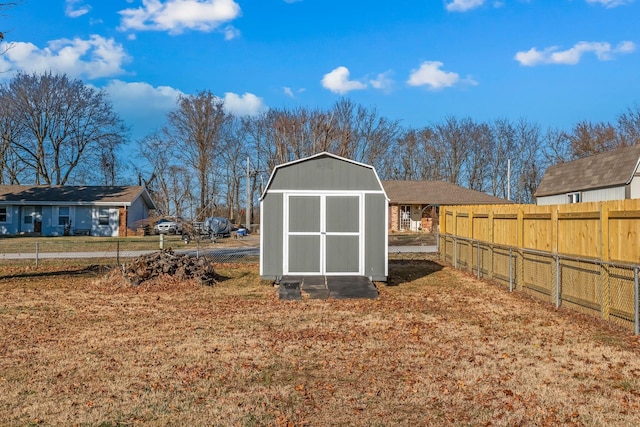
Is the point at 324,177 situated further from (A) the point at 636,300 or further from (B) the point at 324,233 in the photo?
(A) the point at 636,300

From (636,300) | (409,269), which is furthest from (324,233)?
(636,300)

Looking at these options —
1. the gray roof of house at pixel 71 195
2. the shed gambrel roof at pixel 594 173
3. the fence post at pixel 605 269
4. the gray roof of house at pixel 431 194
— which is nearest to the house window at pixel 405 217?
the gray roof of house at pixel 431 194

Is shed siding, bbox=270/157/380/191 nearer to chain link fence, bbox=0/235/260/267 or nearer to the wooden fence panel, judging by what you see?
the wooden fence panel

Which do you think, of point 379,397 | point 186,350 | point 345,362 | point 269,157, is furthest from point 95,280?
point 269,157

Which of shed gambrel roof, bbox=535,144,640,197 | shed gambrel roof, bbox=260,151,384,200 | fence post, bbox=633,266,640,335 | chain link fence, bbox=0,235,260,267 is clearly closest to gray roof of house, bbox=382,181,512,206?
shed gambrel roof, bbox=535,144,640,197

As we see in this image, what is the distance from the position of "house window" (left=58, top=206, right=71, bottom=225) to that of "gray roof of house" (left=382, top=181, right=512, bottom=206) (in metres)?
21.9

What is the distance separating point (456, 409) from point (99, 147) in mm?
48314

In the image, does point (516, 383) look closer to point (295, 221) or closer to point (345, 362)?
point (345, 362)

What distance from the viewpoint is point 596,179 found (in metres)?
23.6

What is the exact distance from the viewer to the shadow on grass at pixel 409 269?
1466 centimetres

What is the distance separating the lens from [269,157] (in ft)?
158

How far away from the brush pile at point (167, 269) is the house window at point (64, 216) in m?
24.8

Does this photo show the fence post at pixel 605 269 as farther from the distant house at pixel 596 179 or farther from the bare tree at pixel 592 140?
the bare tree at pixel 592 140

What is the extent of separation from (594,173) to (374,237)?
1593cm
